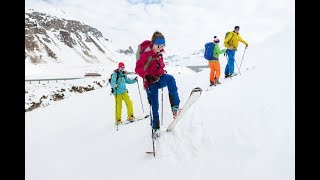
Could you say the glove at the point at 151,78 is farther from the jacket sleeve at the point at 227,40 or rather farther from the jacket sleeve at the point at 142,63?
the jacket sleeve at the point at 227,40

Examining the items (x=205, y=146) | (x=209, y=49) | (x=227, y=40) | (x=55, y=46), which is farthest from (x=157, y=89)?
(x=55, y=46)

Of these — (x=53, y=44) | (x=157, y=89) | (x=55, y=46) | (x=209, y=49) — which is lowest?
(x=157, y=89)

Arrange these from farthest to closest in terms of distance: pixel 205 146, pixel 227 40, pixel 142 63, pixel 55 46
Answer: pixel 55 46 → pixel 227 40 → pixel 142 63 → pixel 205 146

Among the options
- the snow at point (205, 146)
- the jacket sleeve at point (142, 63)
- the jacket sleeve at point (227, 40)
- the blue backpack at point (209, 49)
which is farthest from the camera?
the jacket sleeve at point (227, 40)

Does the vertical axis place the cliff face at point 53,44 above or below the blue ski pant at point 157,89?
above

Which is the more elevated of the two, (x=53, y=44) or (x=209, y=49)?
(x=53, y=44)

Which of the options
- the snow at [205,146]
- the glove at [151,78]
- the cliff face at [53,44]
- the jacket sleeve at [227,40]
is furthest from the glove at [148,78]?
the cliff face at [53,44]

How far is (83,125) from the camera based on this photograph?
1207 cm

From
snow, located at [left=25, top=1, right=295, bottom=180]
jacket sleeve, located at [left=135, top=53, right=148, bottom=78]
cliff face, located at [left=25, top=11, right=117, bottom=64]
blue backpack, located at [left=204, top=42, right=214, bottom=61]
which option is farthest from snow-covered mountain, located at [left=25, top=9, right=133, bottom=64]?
jacket sleeve, located at [left=135, top=53, right=148, bottom=78]

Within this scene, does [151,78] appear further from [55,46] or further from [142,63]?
[55,46]
